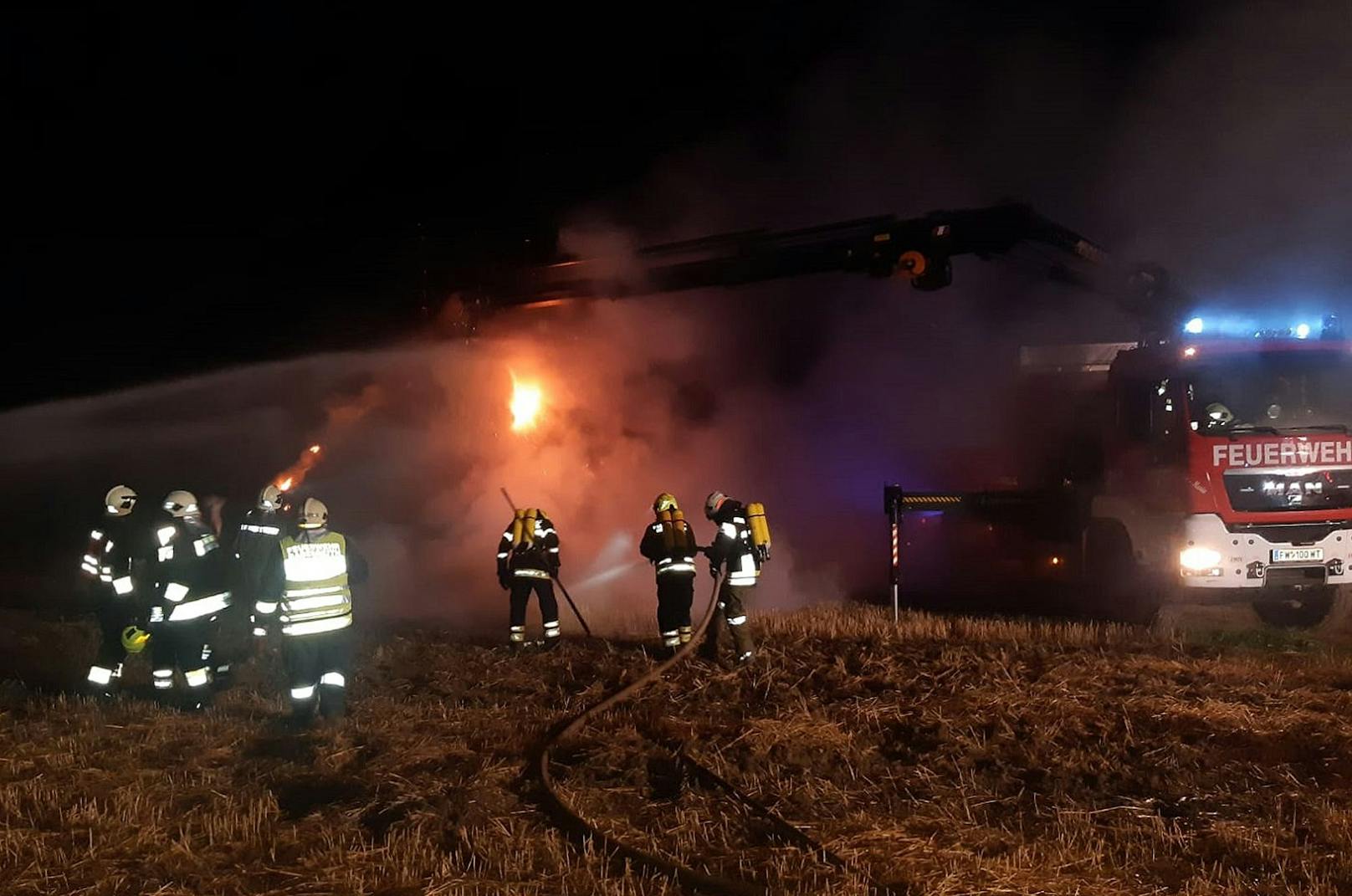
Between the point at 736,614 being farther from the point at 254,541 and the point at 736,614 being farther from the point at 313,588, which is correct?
the point at 254,541

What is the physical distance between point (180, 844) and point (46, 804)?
1.12m

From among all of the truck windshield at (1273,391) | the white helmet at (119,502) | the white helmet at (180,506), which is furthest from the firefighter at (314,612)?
the truck windshield at (1273,391)

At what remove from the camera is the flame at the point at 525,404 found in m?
15.0

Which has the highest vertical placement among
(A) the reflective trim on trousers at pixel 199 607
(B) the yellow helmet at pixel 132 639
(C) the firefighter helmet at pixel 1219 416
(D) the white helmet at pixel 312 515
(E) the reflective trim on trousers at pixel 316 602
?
(C) the firefighter helmet at pixel 1219 416

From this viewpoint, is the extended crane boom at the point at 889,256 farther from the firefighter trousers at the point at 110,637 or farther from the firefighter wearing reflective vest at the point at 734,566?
the firefighter trousers at the point at 110,637

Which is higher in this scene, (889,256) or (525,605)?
(889,256)

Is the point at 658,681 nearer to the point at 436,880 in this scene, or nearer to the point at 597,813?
the point at 597,813

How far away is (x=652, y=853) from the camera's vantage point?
429 centimetres

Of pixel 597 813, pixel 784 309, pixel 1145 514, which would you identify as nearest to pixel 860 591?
pixel 1145 514

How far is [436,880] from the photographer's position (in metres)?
4.10

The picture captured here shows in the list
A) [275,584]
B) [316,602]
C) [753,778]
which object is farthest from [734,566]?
[275,584]

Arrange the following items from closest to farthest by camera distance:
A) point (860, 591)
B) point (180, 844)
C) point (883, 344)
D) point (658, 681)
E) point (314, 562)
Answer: point (180, 844)
point (314, 562)
point (658, 681)
point (860, 591)
point (883, 344)

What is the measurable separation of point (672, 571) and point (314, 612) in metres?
2.87

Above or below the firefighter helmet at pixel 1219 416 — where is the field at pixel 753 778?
below
